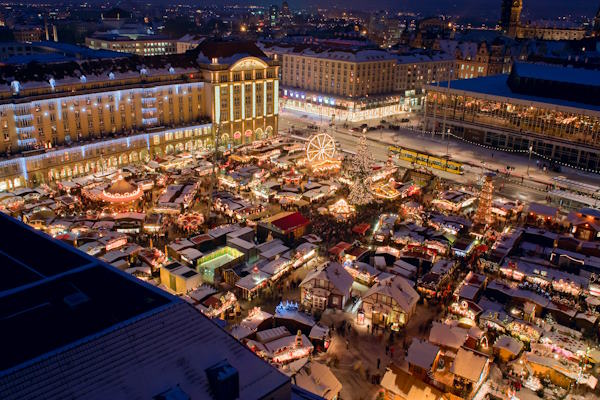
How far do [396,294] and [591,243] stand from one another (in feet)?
81.9

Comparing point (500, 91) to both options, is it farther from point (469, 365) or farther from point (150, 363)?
point (150, 363)

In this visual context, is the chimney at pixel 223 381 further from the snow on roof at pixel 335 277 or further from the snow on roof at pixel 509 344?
the snow on roof at pixel 509 344

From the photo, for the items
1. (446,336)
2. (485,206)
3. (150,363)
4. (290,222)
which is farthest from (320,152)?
(150,363)

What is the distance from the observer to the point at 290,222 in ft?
174

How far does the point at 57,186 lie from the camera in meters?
65.9

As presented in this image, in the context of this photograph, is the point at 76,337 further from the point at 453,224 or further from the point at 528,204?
the point at 528,204

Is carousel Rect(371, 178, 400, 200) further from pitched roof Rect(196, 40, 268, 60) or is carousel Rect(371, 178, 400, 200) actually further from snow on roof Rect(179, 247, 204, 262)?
pitched roof Rect(196, 40, 268, 60)

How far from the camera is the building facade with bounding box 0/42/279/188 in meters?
66.6

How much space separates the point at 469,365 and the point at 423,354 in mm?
2870

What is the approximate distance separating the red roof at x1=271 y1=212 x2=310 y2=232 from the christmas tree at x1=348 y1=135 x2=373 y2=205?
985cm

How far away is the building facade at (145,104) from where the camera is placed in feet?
218

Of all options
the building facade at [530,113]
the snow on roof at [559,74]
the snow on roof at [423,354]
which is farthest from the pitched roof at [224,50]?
the snow on roof at [423,354]

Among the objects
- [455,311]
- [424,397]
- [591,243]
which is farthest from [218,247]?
[591,243]

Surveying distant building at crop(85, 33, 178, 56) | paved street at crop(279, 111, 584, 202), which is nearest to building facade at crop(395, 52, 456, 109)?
paved street at crop(279, 111, 584, 202)
